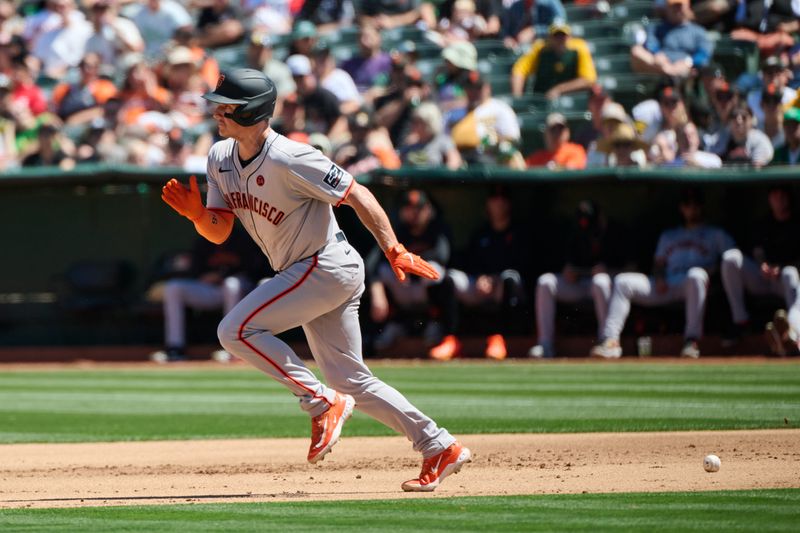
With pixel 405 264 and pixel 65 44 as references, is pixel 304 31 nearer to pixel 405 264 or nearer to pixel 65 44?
pixel 65 44

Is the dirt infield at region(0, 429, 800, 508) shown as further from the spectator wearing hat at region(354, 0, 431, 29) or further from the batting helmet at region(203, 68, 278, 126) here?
the spectator wearing hat at region(354, 0, 431, 29)

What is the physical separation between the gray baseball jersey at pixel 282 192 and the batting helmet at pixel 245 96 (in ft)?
0.44

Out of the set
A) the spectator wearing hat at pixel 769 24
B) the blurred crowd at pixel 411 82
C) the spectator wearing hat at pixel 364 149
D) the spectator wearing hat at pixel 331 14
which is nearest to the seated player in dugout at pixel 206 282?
the blurred crowd at pixel 411 82

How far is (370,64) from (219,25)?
135 inches

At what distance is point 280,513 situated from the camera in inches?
210

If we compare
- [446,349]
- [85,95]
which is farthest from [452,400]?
[85,95]

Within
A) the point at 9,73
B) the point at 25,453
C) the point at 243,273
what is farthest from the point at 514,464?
the point at 9,73

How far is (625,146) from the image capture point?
1339 centimetres

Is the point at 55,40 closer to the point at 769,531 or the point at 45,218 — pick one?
the point at 45,218

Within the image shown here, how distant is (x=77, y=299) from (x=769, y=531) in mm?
11199

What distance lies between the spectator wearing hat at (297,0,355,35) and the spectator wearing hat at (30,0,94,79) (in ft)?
10.7

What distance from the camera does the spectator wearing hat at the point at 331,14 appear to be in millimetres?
18297

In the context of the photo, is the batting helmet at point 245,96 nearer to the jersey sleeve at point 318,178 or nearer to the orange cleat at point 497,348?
the jersey sleeve at point 318,178

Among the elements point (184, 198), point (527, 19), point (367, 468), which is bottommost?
point (527, 19)
